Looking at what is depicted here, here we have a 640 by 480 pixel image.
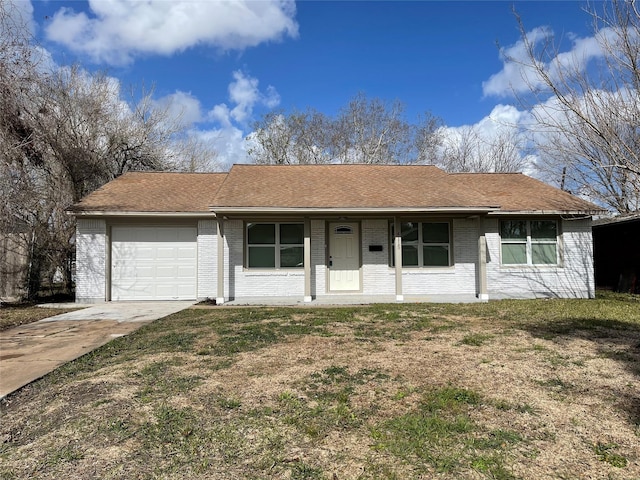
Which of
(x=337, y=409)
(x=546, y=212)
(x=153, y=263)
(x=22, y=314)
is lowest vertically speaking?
(x=337, y=409)

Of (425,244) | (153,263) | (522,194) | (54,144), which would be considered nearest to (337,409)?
(425,244)

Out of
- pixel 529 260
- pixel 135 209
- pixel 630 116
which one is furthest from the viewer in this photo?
pixel 529 260

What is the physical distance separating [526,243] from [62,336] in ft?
39.7

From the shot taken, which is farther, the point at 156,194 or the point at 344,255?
the point at 156,194

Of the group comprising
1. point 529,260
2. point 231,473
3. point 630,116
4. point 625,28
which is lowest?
point 231,473

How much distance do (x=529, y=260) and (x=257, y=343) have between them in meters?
9.48

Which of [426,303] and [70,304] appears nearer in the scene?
[426,303]

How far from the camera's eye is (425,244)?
1198 cm

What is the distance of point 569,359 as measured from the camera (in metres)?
5.27

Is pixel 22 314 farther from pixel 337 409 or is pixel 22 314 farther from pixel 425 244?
pixel 425 244

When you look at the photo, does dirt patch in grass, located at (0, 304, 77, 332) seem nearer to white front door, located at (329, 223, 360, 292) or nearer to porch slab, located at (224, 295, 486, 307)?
porch slab, located at (224, 295, 486, 307)

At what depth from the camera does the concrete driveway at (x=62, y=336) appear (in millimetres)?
5125

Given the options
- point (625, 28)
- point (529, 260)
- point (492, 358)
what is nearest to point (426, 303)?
point (529, 260)

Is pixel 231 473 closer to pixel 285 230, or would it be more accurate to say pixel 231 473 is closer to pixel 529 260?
pixel 285 230
